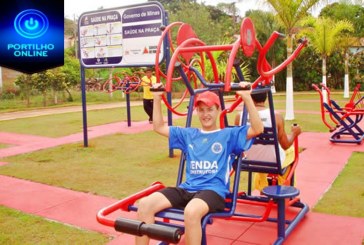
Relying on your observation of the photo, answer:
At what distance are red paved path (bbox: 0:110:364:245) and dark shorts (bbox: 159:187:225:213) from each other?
2.31 ft

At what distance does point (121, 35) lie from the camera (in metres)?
7.98

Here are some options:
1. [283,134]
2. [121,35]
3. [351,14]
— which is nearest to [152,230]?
[283,134]

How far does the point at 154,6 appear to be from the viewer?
739 cm

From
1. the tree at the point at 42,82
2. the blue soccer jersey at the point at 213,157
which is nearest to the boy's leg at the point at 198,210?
the blue soccer jersey at the point at 213,157

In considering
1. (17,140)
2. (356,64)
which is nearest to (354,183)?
(17,140)

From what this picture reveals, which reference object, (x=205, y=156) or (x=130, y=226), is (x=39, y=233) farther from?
(x=205, y=156)

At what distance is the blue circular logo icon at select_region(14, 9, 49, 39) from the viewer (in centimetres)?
598

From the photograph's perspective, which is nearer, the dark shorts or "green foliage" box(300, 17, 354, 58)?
the dark shorts

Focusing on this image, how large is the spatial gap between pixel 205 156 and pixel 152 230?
0.87 m

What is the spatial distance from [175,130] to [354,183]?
2992 mm

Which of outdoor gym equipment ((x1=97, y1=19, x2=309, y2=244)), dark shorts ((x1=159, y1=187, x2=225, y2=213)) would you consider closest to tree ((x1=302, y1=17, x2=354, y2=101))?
outdoor gym equipment ((x1=97, y1=19, x2=309, y2=244))

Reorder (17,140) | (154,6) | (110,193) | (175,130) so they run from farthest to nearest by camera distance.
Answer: (17,140), (154,6), (110,193), (175,130)

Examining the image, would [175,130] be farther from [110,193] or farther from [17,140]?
[17,140]

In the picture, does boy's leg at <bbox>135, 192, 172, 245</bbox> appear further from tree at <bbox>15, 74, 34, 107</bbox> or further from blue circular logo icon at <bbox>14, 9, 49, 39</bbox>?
tree at <bbox>15, 74, 34, 107</bbox>
